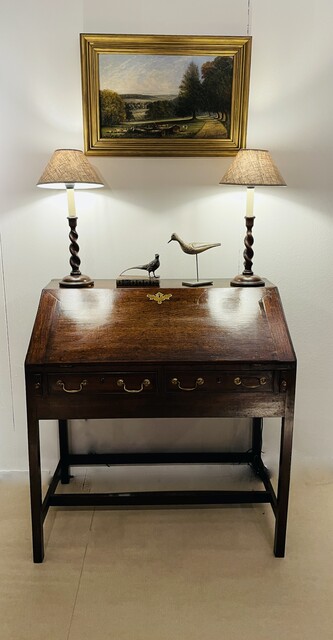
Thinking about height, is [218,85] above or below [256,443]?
above

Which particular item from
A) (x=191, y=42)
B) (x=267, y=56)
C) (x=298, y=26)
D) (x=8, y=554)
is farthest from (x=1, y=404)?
(x=298, y=26)

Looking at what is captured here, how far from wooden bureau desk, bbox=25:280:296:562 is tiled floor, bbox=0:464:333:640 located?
130mm

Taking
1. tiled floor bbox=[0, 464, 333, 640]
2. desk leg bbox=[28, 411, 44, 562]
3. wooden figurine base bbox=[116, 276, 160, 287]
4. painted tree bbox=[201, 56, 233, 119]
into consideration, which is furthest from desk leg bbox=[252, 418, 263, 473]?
painted tree bbox=[201, 56, 233, 119]

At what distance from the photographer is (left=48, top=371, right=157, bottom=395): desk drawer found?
1.90 m

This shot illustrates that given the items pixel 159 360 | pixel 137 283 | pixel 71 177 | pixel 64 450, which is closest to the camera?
pixel 159 360

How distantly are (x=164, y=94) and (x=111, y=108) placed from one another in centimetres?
26

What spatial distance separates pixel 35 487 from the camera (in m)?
1.97

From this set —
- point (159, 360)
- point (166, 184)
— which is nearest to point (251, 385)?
point (159, 360)

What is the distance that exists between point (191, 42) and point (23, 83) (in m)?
0.79

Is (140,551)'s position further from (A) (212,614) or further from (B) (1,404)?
(B) (1,404)

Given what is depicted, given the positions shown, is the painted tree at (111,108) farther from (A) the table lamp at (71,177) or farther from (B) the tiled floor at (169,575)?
(B) the tiled floor at (169,575)

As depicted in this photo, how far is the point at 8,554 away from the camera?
2.06 metres

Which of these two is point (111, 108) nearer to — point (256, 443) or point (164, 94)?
point (164, 94)

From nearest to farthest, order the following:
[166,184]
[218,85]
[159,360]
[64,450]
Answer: [159,360] → [218,85] → [166,184] → [64,450]
